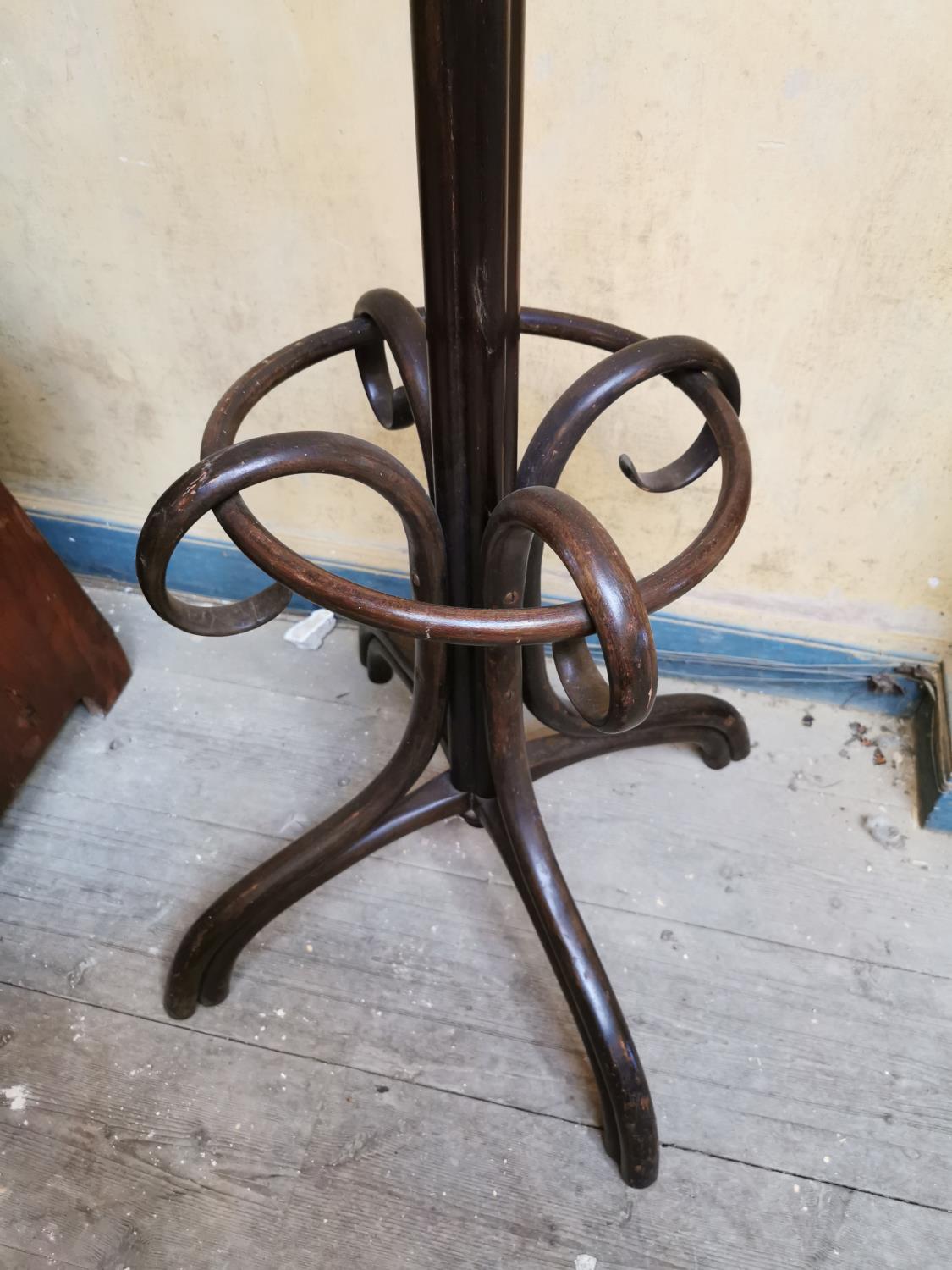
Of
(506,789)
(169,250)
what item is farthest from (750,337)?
(169,250)

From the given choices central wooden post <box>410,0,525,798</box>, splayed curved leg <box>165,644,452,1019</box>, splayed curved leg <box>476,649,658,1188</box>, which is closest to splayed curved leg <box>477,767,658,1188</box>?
splayed curved leg <box>476,649,658,1188</box>

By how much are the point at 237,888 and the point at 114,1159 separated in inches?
11.8

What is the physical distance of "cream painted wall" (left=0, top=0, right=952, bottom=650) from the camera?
34.1 inches

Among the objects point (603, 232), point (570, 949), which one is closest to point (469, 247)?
point (603, 232)

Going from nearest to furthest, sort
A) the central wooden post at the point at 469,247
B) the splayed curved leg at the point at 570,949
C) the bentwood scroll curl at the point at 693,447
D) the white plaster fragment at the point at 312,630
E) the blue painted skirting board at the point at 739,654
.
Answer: the central wooden post at the point at 469,247 → the bentwood scroll curl at the point at 693,447 → the splayed curved leg at the point at 570,949 → the blue painted skirting board at the point at 739,654 → the white plaster fragment at the point at 312,630

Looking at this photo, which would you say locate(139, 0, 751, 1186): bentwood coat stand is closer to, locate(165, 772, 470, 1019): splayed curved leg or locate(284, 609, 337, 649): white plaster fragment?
locate(165, 772, 470, 1019): splayed curved leg

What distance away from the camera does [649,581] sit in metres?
0.61

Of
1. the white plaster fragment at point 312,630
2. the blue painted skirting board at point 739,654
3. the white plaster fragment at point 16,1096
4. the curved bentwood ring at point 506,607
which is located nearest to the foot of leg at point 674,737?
the curved bentwood ring at point 506,607

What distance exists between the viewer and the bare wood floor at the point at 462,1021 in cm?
88

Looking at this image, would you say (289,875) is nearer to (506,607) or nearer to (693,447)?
(506,607)

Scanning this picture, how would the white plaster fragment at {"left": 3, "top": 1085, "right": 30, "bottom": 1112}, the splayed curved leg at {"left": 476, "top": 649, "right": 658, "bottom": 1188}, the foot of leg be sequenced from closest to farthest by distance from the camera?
1. the splayed curved leg at {"left": 476, "top": 649, "right": 658, "bottom": 1188}
2. the white plaster fragment at {"left": 3, "top": 1085, "right": 30, "bottom": 1112}
3. the foot of leg

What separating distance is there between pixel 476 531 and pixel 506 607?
0.08 m

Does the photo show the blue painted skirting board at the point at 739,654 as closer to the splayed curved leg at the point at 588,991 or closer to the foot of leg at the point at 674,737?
the foot of leg at the point at 674,737

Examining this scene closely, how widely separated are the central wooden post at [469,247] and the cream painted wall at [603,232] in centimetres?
38
